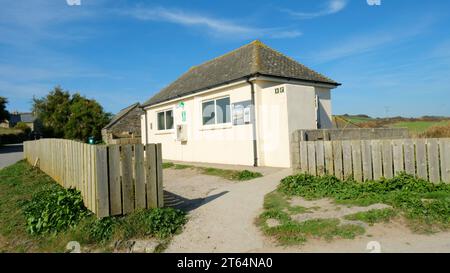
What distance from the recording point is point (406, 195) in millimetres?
5453

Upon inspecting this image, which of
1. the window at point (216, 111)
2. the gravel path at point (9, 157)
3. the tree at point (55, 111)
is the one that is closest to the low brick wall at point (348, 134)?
the window at point (216, 111)

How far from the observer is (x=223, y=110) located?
13.1m

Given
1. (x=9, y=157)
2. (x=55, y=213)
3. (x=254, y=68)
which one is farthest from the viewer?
(x=9, y=157)

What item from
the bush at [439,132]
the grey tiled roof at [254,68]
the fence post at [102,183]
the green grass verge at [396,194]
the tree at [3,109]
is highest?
the tree at [3,109]

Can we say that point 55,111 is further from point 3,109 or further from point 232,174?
point 232,174

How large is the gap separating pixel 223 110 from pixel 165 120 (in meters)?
5.69

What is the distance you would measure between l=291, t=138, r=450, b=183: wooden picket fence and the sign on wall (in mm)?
3667

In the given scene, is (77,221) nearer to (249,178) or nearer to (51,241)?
(51,241)

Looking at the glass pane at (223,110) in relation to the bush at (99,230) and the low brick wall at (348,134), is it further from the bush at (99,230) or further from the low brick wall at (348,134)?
the bush at (99,230)

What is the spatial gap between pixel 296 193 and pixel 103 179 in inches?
156

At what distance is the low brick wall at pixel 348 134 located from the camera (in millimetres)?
8520

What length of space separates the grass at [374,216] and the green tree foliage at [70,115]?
38008mm


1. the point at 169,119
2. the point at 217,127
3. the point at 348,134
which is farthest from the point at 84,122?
the point at 348,134
